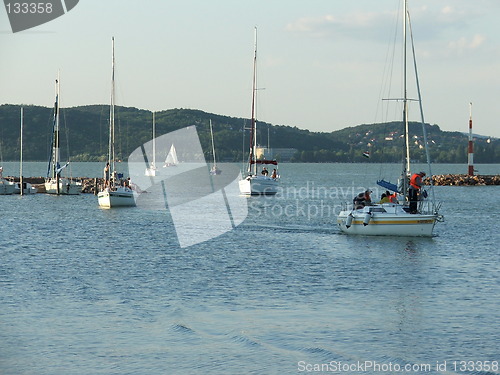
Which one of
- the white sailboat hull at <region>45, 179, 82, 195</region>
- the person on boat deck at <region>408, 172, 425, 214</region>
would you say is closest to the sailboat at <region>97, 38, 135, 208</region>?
the white sailboat hull at <region>45, 179, 82, 195</region>

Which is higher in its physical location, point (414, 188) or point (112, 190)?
point (414, 188)

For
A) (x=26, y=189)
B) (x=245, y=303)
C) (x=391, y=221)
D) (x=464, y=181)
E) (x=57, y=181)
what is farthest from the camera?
(x=464, y=181)

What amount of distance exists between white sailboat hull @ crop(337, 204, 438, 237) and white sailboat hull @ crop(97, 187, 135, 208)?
92.9 feet

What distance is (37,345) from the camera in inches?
827

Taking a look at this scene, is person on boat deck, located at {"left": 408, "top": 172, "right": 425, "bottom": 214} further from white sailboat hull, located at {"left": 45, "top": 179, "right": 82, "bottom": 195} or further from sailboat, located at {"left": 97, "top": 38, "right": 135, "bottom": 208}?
white sailboat hull, located at {"left": 45, "top": 179, "right": 82, "bottom": 195}

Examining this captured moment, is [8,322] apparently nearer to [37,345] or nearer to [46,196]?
[37,345]

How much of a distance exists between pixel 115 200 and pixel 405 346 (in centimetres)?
5009

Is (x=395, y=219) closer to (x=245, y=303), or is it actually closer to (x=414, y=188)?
(x=414, y=188)

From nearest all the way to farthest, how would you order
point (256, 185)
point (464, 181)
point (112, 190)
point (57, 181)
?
point (112, 190) → point (256, 185) → point (57, 181) → point (464, 181)

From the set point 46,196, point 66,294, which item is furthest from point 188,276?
point 46,196

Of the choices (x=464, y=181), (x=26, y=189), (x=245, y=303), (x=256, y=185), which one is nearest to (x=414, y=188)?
(x=245, y=303)

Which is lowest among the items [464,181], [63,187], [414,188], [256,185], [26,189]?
[26,189]

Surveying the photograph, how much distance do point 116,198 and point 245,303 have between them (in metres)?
43.7

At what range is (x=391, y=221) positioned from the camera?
42.9 metres
